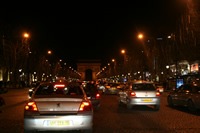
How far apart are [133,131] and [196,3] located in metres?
24.2

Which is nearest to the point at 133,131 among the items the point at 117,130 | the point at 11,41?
the point at 117,130

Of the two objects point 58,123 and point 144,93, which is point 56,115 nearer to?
point 58,123

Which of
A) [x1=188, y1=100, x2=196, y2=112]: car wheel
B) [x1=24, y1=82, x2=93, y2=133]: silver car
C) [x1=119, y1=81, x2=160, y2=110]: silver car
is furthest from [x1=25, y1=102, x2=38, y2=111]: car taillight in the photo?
[x1=188, y1=100, x2=196, y2=112]: car wheel

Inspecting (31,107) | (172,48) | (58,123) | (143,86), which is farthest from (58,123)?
(172,48)

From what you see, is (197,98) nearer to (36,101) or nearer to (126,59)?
(36,101)

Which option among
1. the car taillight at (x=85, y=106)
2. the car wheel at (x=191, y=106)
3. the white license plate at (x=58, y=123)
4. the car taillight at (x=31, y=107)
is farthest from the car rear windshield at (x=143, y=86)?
the car taillight at (x=31, y=107)

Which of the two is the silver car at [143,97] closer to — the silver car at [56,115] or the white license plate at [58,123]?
the silver car at [56,115]

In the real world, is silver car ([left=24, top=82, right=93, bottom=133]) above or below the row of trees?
below

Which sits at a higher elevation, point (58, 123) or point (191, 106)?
point (58, 123)

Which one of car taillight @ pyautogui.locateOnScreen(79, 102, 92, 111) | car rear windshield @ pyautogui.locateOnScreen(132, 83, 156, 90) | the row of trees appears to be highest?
the row of trees

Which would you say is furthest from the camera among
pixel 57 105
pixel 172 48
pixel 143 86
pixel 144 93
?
pixel 172 48

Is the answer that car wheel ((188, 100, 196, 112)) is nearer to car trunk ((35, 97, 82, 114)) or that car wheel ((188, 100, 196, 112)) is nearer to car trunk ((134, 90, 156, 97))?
car trunk ((134, 90, 156, 97))

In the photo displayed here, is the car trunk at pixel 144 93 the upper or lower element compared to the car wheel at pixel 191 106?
upper

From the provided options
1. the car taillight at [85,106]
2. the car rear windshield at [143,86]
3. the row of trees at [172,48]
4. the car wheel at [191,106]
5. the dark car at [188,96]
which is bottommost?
the car wheel at [191,106]
